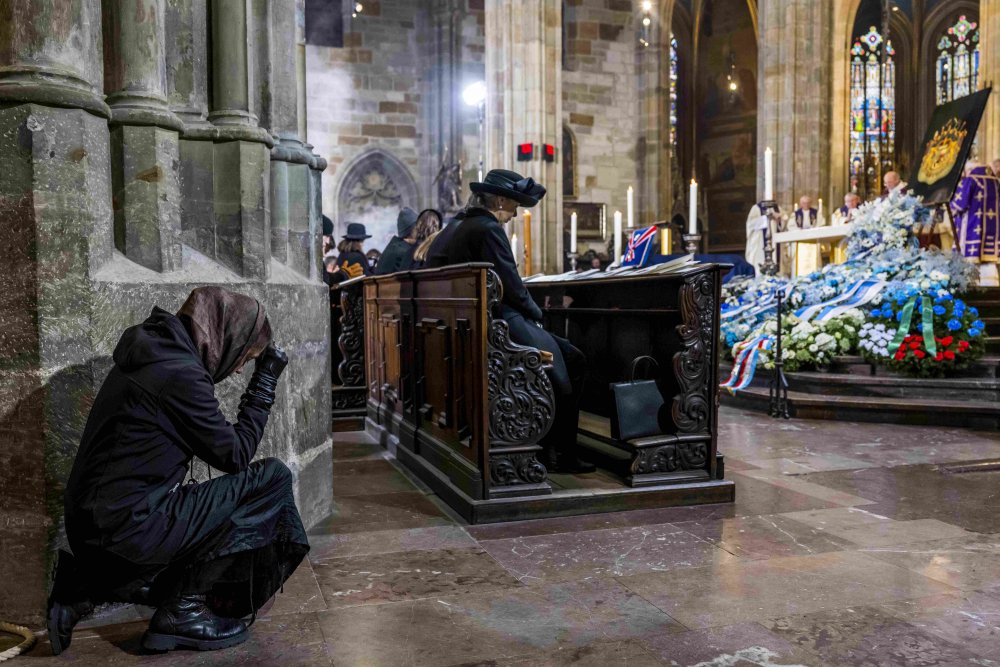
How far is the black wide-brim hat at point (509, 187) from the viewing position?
4.54m

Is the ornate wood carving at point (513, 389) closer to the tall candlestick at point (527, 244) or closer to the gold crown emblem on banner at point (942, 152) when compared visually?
the gold crown emblem on banner at point (942, 152)

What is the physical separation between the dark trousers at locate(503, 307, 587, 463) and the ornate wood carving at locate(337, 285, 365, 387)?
3.07m

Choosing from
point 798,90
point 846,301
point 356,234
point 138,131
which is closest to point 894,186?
point 846,301

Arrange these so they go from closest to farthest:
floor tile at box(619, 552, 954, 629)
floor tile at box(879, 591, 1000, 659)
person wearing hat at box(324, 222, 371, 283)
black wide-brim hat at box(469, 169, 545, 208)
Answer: floor tile at box(879, 591, 1000, 659), floor tile at box(619, 552, 954, 629), black wide-brim hat at box(469, 169, 545, 208), person wearing hat at box(324, 222, 371, 283)

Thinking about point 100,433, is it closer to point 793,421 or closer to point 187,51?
point 187,51

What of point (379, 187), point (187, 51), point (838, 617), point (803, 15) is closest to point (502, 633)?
point (838, 617)

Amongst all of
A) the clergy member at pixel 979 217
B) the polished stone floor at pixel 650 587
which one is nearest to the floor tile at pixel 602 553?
the polished stone floor at pixel 650 587

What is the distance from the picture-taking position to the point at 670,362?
4.67 meters

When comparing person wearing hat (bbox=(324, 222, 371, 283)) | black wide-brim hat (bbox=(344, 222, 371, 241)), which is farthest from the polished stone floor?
Result: black wide-brim hat (bbox=(344, 222, 371, 241))

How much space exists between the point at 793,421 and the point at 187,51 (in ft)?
18.5

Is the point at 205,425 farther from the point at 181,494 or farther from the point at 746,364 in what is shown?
the point at 746,364

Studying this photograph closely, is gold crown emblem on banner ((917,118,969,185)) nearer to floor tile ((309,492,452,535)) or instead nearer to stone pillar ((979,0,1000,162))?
stone pillar ((979,0,1000,162))

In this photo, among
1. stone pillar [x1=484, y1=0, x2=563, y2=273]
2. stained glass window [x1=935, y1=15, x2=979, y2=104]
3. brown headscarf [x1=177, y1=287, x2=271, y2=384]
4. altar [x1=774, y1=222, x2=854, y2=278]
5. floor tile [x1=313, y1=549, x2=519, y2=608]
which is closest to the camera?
brown headscarf [x1=177, y1=287, x2=271, y2=384]

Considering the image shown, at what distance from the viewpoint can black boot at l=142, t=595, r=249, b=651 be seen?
8.36 feet
